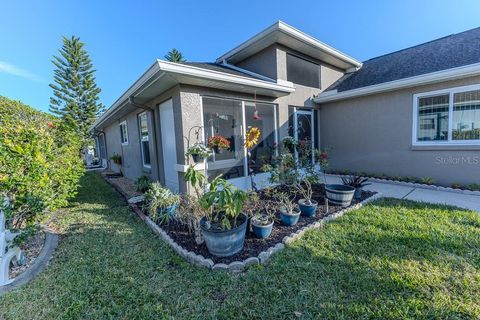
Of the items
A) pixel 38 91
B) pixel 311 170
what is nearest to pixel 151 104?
pixel 311 170

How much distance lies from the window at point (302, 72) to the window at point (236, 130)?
5.87 ft

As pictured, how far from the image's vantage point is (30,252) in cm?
324

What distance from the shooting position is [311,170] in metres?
5.55

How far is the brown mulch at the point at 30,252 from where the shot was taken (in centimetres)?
281

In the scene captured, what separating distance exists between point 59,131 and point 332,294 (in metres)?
A: 6.35

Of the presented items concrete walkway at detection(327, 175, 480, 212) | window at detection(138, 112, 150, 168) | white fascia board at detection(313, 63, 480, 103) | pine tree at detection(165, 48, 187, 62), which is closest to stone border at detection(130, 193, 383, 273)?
concrete walkway at detection(327, 175, 480, 212)

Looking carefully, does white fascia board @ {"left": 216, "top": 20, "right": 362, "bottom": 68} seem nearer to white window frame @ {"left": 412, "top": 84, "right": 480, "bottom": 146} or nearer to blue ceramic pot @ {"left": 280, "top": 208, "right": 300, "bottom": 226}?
white window frame @ {"left": 412, "top": 84, "right": 480, "bottom": 146}

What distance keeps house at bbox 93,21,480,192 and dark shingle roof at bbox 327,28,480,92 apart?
5cm

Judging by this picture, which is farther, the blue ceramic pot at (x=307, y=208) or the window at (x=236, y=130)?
the window at (x=236, y=130)

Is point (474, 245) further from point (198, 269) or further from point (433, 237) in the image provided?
point (198, 269)

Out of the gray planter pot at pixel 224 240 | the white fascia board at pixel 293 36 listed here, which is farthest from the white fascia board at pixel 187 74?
the gray planter pot at pixel 224 240

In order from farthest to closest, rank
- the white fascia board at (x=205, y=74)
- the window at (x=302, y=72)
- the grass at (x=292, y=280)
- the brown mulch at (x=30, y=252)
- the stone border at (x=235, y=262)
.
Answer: the window at (x=302, y=72) < the white fascia board at (x=205, y=74) < the brown mulch at (x=30, y=252) < the stone border at (x=235, y=262) < the grass at (x=292, y=280)

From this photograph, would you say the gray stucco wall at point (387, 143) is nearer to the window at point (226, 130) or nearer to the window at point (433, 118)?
the window at point (433, 118)

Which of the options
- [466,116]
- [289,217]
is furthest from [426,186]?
[289,217]
